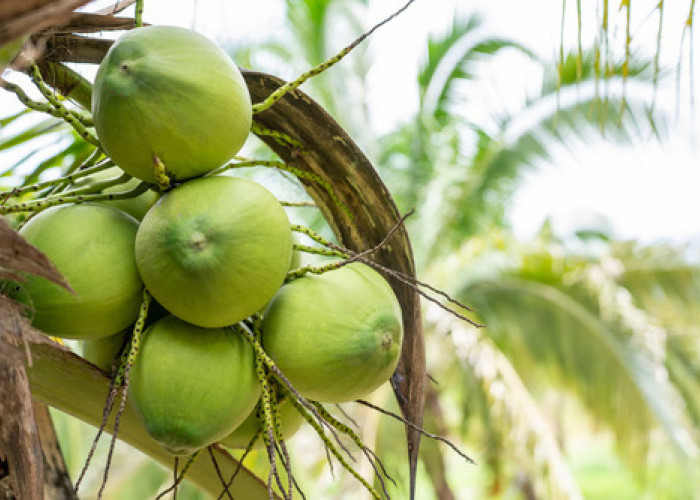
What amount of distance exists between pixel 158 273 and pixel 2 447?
0.22m

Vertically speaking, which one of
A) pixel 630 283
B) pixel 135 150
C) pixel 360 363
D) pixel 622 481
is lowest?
pixel 360 363

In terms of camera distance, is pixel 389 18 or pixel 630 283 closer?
pixel 389 18

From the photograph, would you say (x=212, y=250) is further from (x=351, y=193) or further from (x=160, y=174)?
(x=351, y=193)

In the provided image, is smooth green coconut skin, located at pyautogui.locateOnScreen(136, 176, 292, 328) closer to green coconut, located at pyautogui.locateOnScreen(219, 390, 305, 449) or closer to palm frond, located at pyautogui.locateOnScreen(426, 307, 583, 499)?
green coconut, located at pyautogui.locateOnScreen(219, 390, 305, 449)

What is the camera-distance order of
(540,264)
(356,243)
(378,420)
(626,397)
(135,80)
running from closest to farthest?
(135,80)
(356,243)
(378,420)
(626,397)
(540,264)

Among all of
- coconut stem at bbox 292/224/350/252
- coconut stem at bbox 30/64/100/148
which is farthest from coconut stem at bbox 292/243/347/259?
coconut stem at bbox 30/64/100/148

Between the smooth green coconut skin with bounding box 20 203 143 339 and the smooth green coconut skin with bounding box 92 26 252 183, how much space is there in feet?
0.22

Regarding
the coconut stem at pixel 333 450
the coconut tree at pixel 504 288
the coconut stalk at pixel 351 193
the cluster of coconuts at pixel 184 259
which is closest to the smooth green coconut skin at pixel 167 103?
the cluster of coconuts at pixel 184 259

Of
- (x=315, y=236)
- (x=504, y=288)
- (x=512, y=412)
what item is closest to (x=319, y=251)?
(x=315, y=236)

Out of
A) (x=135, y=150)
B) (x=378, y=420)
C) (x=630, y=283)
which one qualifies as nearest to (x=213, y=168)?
(x=135, y=150)

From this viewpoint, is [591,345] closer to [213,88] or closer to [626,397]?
[626,397]

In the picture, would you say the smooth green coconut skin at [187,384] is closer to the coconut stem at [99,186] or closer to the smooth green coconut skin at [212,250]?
the smooth green coconut skin at [212,250]

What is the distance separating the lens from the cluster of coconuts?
2.30ft

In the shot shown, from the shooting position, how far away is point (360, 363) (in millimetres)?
785
